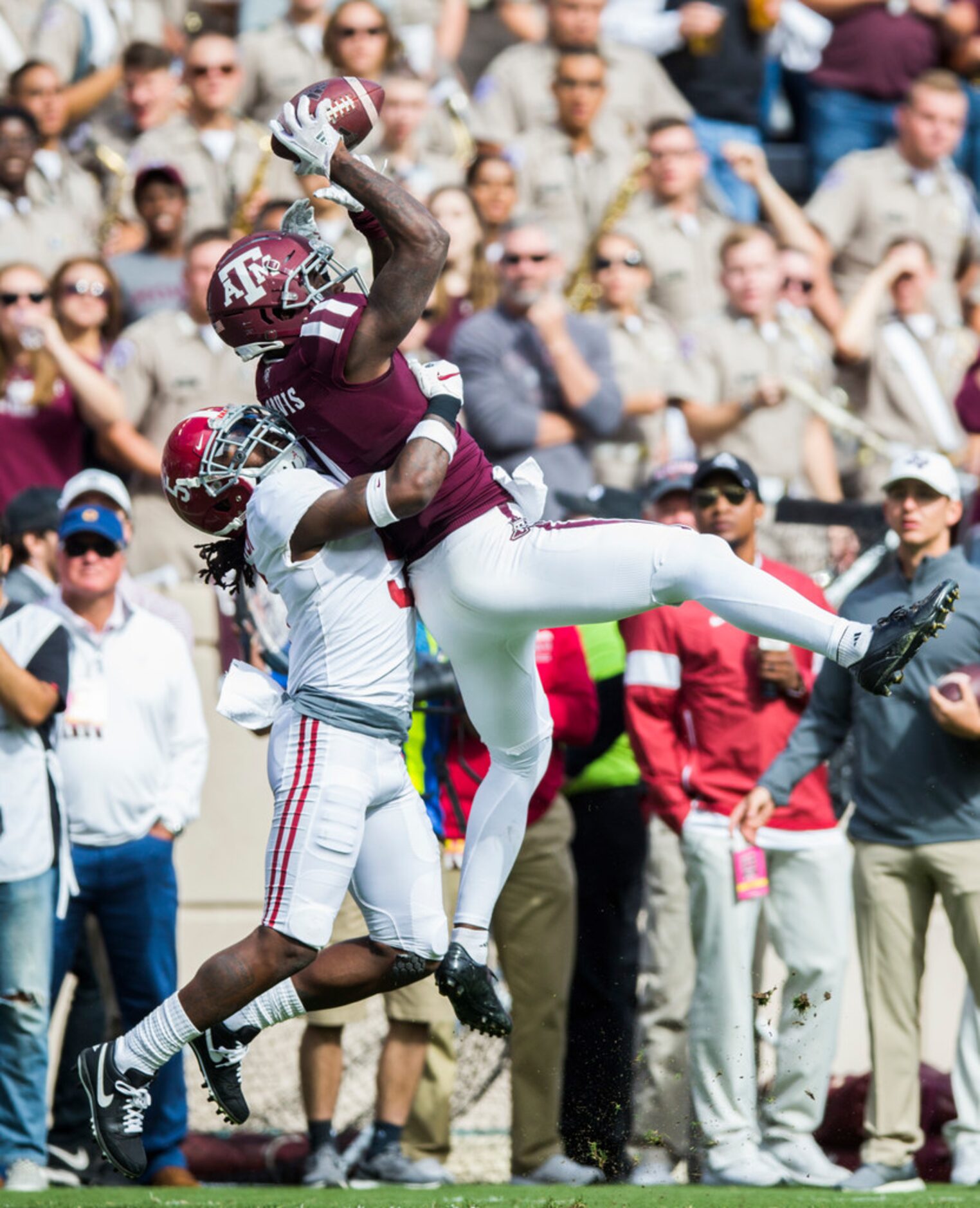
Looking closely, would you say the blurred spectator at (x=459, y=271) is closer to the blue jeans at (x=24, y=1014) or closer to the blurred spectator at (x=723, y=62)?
the blurred spectator at (x=723, y=62)

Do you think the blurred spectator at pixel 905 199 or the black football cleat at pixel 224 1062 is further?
the blurred spectator at pixel 905 199

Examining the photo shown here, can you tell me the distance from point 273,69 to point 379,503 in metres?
6.51

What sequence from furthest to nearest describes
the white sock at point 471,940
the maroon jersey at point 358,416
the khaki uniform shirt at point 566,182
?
the khaki uniform shirt at point 566,182, the white sock at point 471,940, the maroon jersey at point 358,416

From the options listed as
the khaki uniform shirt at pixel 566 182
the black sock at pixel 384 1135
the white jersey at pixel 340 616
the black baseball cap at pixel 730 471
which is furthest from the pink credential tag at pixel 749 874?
the khaki uniform shirt at pixel 566 182

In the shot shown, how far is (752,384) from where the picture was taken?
9.27m

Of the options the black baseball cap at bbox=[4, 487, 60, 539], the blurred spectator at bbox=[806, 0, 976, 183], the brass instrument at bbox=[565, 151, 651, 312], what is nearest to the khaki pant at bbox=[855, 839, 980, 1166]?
the black baseball cap at bbox=[4, 487, 60, 539]

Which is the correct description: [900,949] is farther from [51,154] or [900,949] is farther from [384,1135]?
[51,154]

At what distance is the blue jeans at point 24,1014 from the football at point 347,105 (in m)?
2.87

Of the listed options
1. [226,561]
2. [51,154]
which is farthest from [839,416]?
[226,561]

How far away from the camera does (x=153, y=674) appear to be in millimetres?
7219

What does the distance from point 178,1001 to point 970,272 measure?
25.4 feet

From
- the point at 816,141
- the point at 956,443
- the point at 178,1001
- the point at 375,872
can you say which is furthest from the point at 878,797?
the point at 816,141

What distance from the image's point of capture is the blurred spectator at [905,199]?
1111cm

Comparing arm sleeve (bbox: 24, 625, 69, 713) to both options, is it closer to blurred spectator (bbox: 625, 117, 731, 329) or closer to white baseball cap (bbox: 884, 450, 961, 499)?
white baseball cap (bbox: 884, 450, 961, 499)
